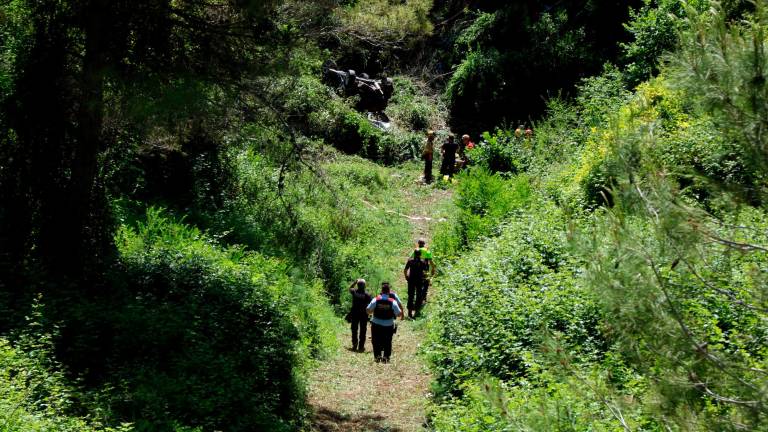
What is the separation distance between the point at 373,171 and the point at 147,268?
1290 cm

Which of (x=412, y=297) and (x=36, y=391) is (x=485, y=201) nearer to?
(x=412, y=297)

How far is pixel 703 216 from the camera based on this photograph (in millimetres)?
4578

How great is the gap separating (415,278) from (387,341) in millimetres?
2539

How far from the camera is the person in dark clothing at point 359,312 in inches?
480

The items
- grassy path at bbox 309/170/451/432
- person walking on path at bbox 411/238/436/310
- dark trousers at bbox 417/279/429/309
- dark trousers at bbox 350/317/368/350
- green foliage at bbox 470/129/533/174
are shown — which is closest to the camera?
grassy path at bbox 309/170/451/432

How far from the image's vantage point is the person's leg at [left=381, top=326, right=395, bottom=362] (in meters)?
11.7

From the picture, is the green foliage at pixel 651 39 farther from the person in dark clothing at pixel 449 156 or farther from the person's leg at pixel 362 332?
the person's leg at pixel 362 332

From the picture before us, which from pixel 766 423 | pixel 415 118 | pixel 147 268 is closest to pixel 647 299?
pixel 766 423

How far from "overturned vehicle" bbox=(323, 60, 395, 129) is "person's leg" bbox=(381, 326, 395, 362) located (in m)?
16.5

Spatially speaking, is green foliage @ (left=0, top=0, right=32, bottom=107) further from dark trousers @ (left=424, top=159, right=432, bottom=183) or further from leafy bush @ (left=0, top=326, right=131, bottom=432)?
dark trousers @ (left=424, top=159, right=432, bottom=183)

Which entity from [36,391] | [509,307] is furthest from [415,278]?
[36,391]

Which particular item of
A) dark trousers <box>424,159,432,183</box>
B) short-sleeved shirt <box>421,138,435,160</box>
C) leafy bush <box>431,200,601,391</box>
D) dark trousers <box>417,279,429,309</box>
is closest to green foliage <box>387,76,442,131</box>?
dark trousers <box>424,159,432,183</box>

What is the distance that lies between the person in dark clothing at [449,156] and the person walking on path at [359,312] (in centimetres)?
1076

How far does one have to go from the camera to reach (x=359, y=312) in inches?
493
